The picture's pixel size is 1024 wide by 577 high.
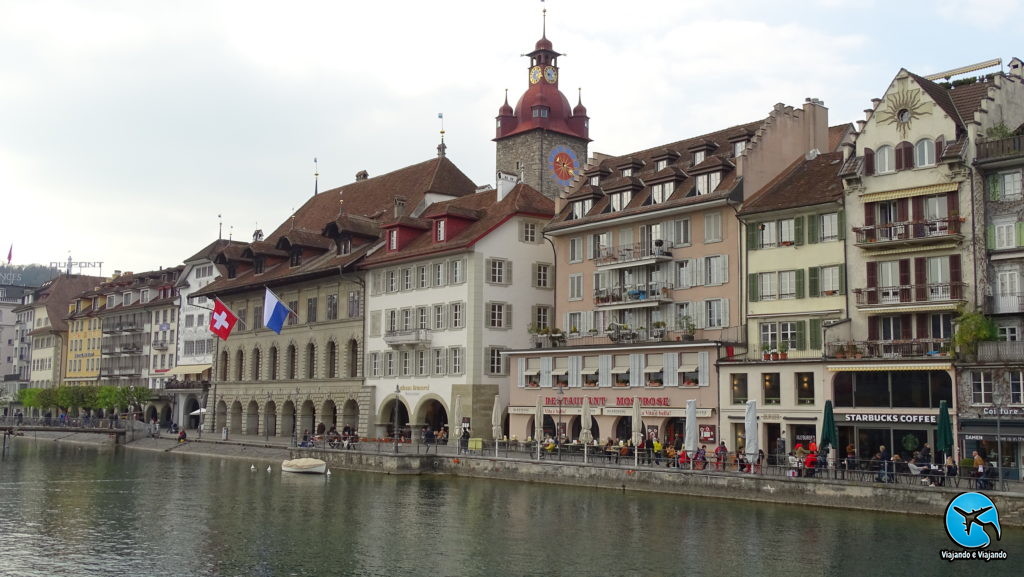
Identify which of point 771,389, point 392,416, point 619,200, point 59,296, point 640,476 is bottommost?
point 640,476

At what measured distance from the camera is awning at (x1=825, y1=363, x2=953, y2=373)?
44250 millimetres

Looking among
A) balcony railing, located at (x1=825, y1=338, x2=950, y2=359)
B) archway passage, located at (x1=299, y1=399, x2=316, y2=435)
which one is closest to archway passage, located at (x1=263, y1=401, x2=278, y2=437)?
archway passage, located at (x1=299, y1=399, x2=316, y2=435)

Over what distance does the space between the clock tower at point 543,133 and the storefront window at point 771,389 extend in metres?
40.5

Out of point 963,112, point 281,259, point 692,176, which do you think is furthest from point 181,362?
point 963,112

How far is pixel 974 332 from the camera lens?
43375 mm

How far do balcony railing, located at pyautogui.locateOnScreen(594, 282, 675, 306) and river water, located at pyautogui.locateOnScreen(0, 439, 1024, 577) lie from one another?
14.0 metres

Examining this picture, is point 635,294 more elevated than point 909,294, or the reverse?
point 635,294

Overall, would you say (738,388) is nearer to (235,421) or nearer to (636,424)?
(636,424)

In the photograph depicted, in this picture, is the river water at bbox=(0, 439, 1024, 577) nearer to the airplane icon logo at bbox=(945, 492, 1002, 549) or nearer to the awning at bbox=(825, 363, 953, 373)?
the airplane icon logo at bbox=(945, 492, 1002, 549)

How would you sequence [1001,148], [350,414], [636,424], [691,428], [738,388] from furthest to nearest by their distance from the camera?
[350,414] → [738,388] → [636,424] → [691,428] → [1001,148]

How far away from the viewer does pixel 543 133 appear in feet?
290

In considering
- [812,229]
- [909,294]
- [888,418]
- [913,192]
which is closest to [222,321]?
[812,229]

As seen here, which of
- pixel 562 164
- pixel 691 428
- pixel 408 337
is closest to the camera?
pixel 691 428

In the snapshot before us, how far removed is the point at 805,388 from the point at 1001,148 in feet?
42.6
